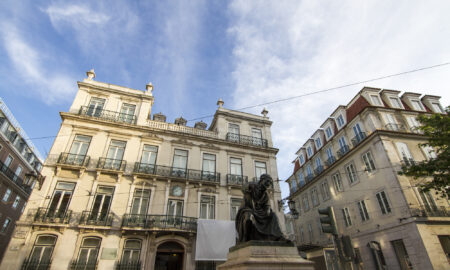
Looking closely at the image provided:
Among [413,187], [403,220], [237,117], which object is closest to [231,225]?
[237,117]

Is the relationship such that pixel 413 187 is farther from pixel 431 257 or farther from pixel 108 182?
pixel 108 182

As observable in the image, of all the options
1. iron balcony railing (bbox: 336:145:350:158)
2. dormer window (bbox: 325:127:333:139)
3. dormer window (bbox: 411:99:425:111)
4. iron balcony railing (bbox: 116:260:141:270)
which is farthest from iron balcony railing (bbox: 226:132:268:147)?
dormer window (bbox: 411:99:425:111)

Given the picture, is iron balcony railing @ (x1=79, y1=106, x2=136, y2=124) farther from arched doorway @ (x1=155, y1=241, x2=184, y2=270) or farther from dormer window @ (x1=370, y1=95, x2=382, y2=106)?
dormer window @ (x1=370, y1=95, x2=382, y2=106)

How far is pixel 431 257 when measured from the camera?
526 inches

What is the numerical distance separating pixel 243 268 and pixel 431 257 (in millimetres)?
15305

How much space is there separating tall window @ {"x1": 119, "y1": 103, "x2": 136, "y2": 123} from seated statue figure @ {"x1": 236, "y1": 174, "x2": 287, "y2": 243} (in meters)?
14.5

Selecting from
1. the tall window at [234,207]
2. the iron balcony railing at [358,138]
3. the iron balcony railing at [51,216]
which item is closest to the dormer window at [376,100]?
the iron balcony railing at [358,138]

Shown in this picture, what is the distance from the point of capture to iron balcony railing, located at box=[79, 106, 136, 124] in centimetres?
1715

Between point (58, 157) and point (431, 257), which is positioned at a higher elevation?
point (58, 157)

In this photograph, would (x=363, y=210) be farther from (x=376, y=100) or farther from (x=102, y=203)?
(x=102, y=203)

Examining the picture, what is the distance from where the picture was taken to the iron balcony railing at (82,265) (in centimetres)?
1224

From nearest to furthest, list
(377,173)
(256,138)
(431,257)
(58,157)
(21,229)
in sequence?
(21,229), (431,257), (58,157), (377,173), (256,138)

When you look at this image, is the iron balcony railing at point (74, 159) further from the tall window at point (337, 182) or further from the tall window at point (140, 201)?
the tall window at point (337, 182)

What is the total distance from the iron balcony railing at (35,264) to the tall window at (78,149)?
5507 mm
